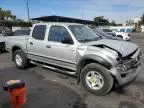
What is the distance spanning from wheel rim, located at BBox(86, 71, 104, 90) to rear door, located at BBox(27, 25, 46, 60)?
6.96 feet

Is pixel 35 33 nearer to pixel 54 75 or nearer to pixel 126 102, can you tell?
pixel 54 75

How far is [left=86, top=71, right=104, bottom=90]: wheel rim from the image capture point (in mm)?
5336

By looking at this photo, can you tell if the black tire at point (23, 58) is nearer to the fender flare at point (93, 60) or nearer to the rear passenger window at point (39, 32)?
the rear passenger window at point (39, 32)

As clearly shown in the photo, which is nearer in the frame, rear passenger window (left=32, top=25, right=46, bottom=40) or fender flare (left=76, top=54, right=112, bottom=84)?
fender flare (left=76, top=54, right=112, bottom=84)

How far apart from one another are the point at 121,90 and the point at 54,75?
8.46 ft

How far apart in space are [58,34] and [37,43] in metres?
1.00

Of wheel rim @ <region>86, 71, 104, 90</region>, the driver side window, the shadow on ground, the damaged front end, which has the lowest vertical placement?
the shadow on ground

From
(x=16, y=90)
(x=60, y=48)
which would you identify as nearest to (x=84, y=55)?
(x=60, y=48)

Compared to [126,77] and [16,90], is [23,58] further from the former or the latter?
[16,90]

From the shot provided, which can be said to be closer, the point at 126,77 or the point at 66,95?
the point at 126,77

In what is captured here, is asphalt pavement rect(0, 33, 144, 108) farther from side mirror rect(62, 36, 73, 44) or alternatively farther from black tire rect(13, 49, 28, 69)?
side mirror rect(62, 36, 73, 44)

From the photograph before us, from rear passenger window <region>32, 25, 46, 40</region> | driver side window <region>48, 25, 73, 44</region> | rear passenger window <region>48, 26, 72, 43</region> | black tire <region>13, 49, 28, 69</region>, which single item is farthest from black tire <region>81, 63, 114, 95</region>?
black tire <region>13, 49, 28, 69</region>

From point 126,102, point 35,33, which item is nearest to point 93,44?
point 126,102

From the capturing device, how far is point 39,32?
7.21 m
